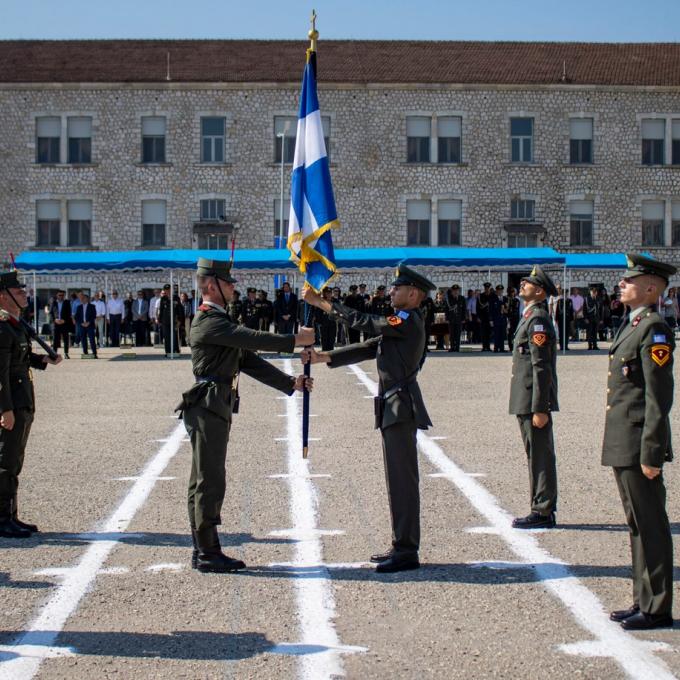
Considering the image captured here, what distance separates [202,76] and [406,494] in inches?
1639

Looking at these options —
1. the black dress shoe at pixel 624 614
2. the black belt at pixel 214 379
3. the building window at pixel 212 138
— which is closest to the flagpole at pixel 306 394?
the black belt at pixel 214 379

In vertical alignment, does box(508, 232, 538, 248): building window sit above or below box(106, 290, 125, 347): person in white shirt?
above

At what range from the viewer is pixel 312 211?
28.9 ft

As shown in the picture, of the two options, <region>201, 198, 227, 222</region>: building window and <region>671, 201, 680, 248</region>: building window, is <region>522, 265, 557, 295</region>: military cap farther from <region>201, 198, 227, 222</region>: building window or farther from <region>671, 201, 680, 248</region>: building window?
<region>671, 201, 680, 248</region>: building window

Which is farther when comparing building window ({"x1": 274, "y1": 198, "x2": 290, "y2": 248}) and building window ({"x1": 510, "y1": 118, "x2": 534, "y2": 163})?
building window ({"x1": 510, "y1": 118, "x2": 534, "y2": 163})

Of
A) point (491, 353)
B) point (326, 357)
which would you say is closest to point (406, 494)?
point (326, 357)

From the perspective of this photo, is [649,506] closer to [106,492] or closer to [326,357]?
[326,357]

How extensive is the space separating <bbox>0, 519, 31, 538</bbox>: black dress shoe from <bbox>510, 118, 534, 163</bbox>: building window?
41.2 metres

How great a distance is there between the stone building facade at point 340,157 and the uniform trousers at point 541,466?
37.3m

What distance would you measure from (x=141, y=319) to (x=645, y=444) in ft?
106

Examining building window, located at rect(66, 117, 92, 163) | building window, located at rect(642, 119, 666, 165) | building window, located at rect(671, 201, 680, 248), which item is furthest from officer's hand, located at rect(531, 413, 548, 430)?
building window, located at rect(671, 201, 680, 248)

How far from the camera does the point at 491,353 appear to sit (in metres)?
31.0

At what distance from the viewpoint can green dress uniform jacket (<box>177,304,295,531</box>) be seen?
22.7ft

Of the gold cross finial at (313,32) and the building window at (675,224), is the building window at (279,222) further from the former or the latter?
the gold cross finial at (313,32)
